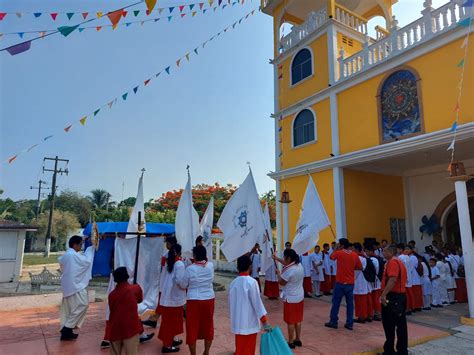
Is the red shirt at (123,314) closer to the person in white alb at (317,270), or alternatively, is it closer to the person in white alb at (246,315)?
the person in white alb at (246,315)

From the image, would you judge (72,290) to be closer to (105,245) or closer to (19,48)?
(105,245)

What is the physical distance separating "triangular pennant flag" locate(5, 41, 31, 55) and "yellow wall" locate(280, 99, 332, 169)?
9.48m

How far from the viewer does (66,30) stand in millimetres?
6078

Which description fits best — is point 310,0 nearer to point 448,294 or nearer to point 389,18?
point 389,18

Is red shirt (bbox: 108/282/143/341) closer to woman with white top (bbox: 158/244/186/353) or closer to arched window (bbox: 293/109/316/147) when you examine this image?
woman with white top (bbox: 158/244/186/353)

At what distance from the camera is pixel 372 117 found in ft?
36.4

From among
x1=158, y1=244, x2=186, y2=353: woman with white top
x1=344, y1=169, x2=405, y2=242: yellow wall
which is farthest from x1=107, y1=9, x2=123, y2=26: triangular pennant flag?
x1=344, y1=169, x2=405, y2=242: yellow wall

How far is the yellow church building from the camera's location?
9.34m

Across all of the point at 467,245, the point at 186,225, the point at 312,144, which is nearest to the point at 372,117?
the point at 312,144

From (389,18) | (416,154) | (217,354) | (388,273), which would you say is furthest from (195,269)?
(389,18)

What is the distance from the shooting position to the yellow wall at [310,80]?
12797 millimetres

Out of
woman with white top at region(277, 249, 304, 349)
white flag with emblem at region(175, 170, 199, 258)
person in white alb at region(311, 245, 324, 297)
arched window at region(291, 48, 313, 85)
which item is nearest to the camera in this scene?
woman with white top at region(277, 249, 304, 349)

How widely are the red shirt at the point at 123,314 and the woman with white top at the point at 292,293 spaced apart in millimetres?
2530

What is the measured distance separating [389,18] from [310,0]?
345 cm
